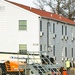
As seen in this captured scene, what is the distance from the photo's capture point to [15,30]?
48.2 metres

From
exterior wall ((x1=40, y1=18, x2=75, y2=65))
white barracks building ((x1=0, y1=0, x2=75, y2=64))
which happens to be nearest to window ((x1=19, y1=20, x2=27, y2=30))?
white barracks building ((x1=0, y1=0, x2=75, y2=64))

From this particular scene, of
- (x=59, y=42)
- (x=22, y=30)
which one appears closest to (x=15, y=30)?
(x=22, y=30)

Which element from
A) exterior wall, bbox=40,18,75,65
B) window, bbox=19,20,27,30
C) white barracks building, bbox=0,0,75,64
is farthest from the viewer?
exterior wall, bbox=40,18,75,65

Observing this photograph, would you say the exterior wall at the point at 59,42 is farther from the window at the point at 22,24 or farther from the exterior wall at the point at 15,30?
the window at the point at 22,24

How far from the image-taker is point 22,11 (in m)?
48.7

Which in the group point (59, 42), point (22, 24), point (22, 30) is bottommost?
point (59, 42)

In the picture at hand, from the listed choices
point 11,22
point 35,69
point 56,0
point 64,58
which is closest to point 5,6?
point 11,22

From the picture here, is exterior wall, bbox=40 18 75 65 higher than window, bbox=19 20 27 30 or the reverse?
the reverse

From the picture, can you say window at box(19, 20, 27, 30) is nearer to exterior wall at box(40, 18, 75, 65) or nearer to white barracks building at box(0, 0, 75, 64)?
white barracks building at box(0, 0, 75, 64)

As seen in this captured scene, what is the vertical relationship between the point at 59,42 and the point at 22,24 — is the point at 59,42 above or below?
below

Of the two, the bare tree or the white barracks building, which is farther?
the bare tree

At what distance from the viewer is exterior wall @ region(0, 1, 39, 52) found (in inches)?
1880

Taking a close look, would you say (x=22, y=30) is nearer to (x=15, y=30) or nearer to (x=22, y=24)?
(x=22, y=24)

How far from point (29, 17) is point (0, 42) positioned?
14.3 feet
